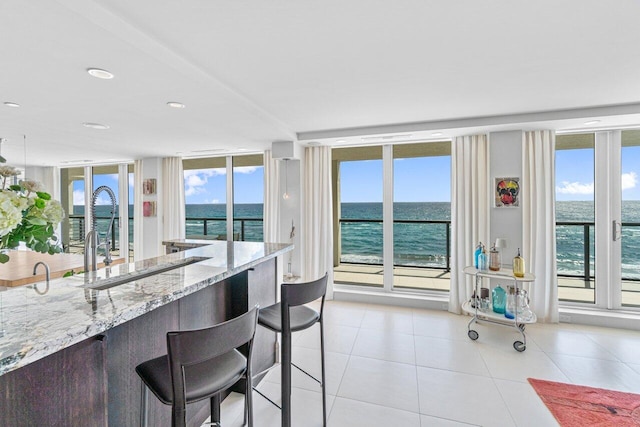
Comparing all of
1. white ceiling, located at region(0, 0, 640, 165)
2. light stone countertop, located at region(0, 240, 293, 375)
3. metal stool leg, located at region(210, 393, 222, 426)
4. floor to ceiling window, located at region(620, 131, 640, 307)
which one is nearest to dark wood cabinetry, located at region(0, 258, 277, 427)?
light stone countertop, located at region(0, 240, 293, 375)

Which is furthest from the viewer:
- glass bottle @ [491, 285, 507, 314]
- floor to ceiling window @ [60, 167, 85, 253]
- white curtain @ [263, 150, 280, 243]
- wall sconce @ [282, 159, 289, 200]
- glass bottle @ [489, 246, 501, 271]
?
floor to ceiling window @ [60, 167, 85, 253]

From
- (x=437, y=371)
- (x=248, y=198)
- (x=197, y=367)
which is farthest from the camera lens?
(x=248, y=198)

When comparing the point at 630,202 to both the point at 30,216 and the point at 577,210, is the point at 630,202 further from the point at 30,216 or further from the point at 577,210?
the point at 30,216

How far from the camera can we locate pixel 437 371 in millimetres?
2674

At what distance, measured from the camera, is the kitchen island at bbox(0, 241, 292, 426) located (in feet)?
2.96

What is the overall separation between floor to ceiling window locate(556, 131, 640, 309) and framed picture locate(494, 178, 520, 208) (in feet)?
2.24

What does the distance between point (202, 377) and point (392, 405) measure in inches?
62.5

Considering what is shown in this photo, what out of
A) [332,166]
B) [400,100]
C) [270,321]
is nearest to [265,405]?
[270,321]

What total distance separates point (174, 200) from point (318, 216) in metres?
2.86

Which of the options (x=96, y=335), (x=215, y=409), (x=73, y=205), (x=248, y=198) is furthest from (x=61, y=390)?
(x=73, y=205)

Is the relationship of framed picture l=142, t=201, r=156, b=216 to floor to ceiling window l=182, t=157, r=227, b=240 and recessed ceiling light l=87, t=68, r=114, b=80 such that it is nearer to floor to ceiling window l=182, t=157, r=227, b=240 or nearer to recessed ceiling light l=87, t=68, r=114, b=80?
floor to ceiling window l=182, t=157, r=227, b=240

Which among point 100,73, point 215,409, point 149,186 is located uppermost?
point 100,73

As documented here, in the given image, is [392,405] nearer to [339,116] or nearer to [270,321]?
[270,321]

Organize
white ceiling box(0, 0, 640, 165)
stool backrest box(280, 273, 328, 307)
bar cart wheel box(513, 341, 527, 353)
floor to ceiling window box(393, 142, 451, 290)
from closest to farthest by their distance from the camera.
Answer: white ceiling box(0, 0, 640, 165) → stool backrest box(280, 273, 328, 307) → bar cart wheel box(513, 341, 527, 353) → floor to ceiling window box(393, 142, 451, 290)
